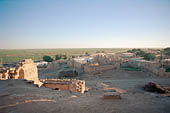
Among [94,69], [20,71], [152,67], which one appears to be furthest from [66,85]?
[152,67]

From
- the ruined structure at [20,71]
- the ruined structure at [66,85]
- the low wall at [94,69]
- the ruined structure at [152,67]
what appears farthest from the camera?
the low wall at [94,69]

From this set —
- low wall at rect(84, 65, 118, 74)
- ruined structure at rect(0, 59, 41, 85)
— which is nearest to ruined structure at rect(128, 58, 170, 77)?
low wall at rect(84, 65, 118, 74)

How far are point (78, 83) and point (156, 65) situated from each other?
19588 mm

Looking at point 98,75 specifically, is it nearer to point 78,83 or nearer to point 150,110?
point 78,83

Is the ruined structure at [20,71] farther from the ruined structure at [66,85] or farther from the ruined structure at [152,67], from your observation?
the ruined structure at [152,67]

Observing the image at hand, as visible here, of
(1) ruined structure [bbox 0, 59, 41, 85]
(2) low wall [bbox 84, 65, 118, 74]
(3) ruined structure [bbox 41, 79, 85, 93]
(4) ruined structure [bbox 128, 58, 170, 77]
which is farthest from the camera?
(2) low wall [bbox 84, 65, 118, 74]

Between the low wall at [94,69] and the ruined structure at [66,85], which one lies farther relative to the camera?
the low wall at [94,69]

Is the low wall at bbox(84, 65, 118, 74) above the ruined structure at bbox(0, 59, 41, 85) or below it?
below

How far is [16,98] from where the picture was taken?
6352 millimetres

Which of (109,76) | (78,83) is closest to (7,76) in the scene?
(78,83)

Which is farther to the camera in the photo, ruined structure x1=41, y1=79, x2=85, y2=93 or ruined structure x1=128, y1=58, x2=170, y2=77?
ruined structure x1=128, y1=58, x2=170, y2=77

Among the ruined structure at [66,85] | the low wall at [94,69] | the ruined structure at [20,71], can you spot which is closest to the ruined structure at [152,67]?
the low wall at [94,69]

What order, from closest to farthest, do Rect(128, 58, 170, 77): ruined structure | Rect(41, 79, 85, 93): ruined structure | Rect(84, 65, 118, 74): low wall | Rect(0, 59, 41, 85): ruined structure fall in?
Rect(41, 79, 85, 93): ruined structure
Rect(0, 59, 41, 85): ruined structure
Rect(128, 58, 170, 77): ruined structure
Rect(84, 65, 118, 74): low wall

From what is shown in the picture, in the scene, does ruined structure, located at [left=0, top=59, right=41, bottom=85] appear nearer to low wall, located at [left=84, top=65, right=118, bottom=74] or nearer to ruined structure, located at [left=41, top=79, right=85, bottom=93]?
ruined structure, located at [left=41, top=79, right=85, bottom=93]
